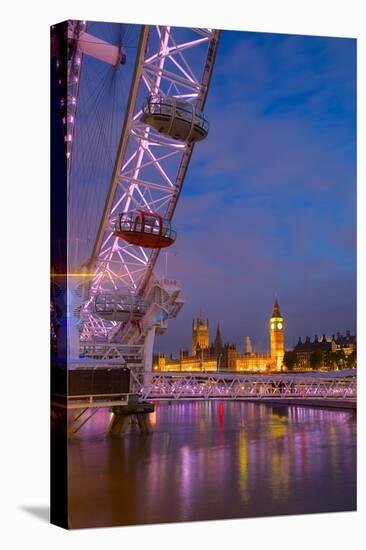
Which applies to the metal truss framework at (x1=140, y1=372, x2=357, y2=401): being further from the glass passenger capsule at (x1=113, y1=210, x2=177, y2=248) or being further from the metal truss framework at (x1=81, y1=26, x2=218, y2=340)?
the glass passenger capsule at (x1=113, y1=210, x2=177, y2=248)

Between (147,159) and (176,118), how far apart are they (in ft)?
10.5

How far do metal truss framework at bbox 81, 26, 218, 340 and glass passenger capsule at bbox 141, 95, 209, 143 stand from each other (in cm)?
47

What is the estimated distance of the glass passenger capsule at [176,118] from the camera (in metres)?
13.4

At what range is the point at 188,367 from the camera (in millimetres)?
19531

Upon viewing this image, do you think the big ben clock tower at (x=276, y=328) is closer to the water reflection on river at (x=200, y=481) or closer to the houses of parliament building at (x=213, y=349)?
the houses of parliament building at (x=213, y=349)

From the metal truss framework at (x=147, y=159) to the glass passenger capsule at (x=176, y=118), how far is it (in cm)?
47

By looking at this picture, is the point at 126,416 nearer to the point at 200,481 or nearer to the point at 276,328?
the point at 276,328

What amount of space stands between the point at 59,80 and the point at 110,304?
517 centimetres

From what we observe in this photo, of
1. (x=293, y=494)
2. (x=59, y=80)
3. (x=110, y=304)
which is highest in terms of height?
(x=59, y=80)

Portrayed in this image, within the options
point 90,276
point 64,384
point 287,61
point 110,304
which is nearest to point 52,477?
point 64,384

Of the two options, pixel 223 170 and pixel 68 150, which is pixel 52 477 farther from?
pixel 223 170

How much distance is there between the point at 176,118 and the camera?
13.5 meters

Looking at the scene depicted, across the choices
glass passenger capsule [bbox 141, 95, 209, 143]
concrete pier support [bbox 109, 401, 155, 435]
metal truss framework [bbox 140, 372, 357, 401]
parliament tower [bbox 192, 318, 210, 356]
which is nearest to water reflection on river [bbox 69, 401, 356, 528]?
concrete pier support [bbox 109, 401, 155, 435]

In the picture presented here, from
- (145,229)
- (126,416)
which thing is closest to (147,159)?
(145,229)
